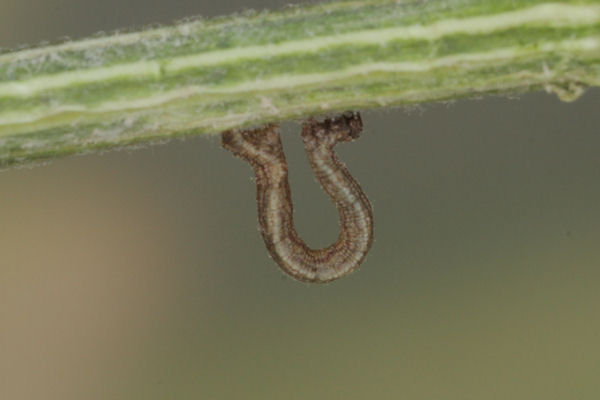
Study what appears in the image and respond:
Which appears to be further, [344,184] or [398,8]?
[344,184]

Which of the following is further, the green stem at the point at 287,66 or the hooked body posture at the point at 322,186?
the hooked body posture at the point at 322,186

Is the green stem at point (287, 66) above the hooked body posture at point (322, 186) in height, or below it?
below

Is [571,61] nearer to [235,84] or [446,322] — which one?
[235,84]

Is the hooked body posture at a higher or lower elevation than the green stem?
higher

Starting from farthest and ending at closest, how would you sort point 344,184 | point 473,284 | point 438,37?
point 473,284 < point 344,184 < point 438,37

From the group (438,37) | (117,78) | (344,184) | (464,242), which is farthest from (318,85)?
(464,242)
